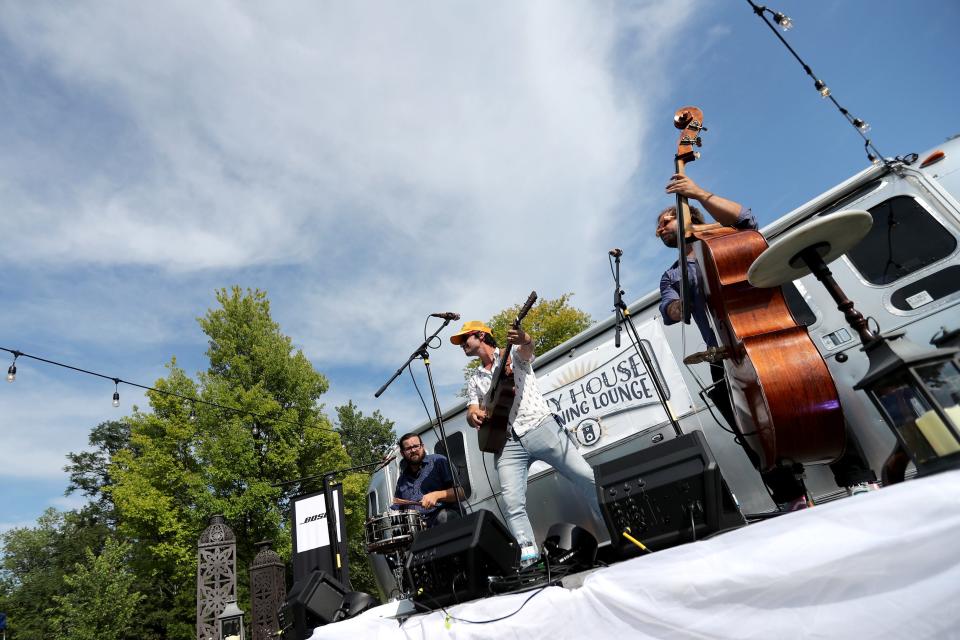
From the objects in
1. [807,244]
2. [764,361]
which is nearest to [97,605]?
[764,361]

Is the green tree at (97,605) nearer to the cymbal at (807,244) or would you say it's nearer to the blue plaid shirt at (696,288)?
the blue plaid shirt at (696,288)

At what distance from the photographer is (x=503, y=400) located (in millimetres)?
3855

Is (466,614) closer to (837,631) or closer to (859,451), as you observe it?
(837,631)

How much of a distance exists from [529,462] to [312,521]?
26.4ft

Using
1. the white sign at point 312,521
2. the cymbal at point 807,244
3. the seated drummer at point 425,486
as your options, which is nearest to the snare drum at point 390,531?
the seated drummer at point 425,486

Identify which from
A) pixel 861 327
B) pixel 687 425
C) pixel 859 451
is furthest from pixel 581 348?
pixel 861 327

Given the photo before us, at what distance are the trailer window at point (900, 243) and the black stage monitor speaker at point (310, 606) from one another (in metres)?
4.77

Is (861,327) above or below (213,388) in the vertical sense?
below

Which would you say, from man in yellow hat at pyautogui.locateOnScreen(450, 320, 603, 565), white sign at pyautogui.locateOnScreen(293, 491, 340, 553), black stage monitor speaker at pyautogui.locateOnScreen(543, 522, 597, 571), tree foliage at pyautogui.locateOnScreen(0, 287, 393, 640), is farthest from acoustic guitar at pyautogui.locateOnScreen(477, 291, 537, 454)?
tree foliage at pyautogui.locateOnScreen(0, 287, 393, 640)

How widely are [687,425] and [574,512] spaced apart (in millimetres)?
1379

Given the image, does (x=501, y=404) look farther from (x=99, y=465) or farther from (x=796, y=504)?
(x=99, y=465)

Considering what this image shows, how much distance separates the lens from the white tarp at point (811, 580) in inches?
55.5

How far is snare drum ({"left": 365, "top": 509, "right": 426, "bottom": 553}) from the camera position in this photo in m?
4.23

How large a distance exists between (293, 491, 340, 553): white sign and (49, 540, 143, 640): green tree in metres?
8.47
